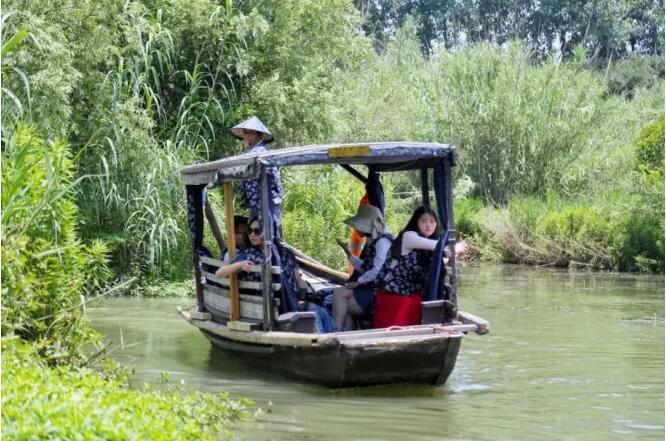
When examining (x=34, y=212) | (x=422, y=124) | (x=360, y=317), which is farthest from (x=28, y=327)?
(x=422, y=124)

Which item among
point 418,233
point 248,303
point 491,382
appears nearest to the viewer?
point 418,233

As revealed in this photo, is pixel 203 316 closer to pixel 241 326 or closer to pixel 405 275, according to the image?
pixel 241 326

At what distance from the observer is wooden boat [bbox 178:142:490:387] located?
9.00 meters

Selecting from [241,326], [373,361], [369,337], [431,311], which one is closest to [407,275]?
[431,311]

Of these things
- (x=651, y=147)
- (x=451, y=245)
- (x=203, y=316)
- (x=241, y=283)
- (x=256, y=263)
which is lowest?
(x=203, y=316)

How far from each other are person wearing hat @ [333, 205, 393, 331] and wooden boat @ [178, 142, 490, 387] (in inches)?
22.1

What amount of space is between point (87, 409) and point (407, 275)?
4.44 m

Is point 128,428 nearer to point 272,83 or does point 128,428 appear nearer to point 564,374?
point 564,374

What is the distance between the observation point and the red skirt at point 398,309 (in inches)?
385

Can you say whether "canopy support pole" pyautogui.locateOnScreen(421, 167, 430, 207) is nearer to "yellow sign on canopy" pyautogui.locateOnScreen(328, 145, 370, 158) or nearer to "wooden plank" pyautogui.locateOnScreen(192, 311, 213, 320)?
"yellow sign on canopy" pyautogui.locateOnScreen(328, 145, 370, 158)

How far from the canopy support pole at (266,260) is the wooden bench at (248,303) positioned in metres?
0.05

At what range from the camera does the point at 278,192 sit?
35.8 feet

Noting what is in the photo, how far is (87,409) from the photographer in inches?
229

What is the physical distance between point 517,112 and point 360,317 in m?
17.7
